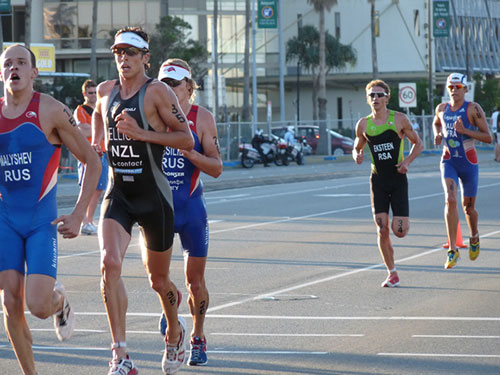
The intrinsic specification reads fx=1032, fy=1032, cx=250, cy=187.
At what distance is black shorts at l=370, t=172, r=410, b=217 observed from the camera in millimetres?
11516

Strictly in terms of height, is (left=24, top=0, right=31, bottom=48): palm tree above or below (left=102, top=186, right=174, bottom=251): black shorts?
above

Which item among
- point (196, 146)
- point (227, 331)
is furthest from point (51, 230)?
point (227, 331)

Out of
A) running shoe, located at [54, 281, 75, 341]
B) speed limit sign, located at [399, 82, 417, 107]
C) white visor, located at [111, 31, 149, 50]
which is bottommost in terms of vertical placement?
running shoe, located at [54, 281, 75, 341]

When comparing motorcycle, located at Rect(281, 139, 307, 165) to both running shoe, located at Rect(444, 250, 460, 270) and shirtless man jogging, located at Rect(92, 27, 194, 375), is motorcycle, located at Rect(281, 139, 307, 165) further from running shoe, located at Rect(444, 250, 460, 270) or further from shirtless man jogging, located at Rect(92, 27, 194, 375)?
shirtless man jogging, located at Rect(92, 27, 194, 375)

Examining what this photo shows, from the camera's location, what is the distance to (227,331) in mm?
8688

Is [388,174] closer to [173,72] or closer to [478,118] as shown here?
[478,118]

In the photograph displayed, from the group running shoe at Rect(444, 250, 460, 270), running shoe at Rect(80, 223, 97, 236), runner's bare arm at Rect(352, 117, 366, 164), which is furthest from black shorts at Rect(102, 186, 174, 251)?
running shoe at Rect(80, 223, 97, 236)

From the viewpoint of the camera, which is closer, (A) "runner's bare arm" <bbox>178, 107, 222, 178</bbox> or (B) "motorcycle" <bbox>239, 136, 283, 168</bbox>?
(A) "runner's bare arm" <bbox>178, 107, 222, 178</bbox>

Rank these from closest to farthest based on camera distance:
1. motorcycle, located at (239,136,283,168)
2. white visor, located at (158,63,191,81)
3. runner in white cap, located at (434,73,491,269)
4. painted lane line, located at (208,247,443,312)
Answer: white visor, located at (158,63,191,81), painted lane line, located at (208,247,443,312), runner in white cap, located at (434,73,491,269), motorcycle, located at (239,136,283,168)

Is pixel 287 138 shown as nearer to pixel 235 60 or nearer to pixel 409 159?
pixel 409 159

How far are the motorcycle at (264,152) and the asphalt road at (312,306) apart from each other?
2196 cm

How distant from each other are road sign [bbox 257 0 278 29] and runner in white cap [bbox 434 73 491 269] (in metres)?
39.1

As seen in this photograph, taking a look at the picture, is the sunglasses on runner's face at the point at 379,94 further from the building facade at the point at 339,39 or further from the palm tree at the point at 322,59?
the building facade at the point at 339,39

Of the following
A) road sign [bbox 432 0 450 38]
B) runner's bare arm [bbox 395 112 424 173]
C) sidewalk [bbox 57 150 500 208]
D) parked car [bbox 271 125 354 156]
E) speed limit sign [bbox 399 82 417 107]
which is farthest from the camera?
road sign [bbox 432 0 450 38]
